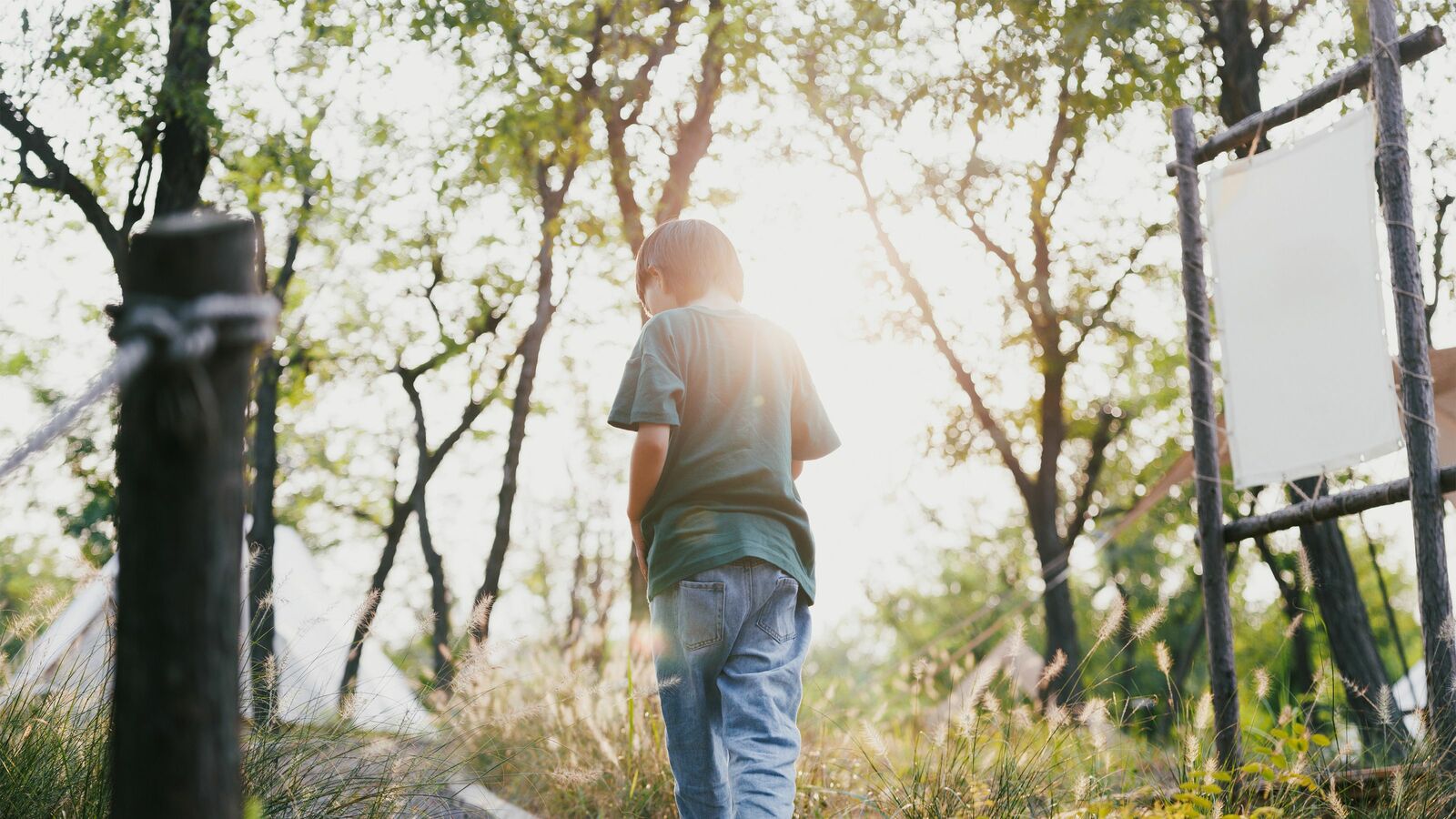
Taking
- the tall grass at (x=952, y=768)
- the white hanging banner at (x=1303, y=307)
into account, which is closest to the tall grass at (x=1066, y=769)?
the tall grass at (x=952, y=768)

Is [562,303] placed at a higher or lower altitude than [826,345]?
higher

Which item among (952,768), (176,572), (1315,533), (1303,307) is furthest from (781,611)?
(1315,533)

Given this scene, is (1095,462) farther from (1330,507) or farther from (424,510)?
(1330,507)

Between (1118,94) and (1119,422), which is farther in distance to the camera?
(1119,422)

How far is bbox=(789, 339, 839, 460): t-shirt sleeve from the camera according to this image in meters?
2.97

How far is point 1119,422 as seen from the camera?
1664 centimetres

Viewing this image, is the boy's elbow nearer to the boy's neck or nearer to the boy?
the boy

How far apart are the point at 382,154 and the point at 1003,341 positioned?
7.15m

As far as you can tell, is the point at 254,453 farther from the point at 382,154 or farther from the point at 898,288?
the point at 898,288

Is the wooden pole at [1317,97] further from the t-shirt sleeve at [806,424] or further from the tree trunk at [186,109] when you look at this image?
the tree trunk at [186,109]

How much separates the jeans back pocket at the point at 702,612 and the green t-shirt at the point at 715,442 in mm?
41

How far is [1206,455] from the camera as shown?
14.6 ft

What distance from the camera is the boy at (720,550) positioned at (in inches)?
101

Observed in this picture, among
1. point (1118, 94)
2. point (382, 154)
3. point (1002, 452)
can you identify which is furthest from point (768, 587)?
point (1002, 452)
